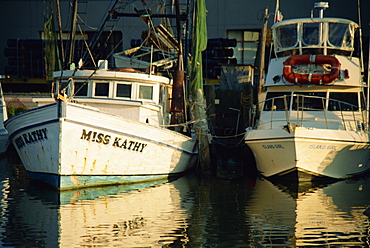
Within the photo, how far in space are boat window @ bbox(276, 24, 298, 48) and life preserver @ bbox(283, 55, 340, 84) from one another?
38.5 inches

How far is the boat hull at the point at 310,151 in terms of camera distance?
13.9 metres

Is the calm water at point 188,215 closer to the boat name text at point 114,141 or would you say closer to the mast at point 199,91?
the boat name text at point 114,141

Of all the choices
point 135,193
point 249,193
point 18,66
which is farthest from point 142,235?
point 18,66

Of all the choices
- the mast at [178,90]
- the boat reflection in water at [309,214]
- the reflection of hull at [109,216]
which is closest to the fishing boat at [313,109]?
the boat reflection in water at [309,214]

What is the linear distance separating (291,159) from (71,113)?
5.99 meters

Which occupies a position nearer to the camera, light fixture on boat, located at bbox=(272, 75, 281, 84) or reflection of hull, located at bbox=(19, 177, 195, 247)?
reflection of hull, located at bbox=(19, 177, 195, 247)

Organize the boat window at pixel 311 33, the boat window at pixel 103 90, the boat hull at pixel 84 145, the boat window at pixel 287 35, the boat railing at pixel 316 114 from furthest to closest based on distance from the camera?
the boat window at pixel 287 35
the boat window at pixel 311 33
the boat railing at pixel 316 114
the boat window at pixel 103 90
the boat hull at pixel 84 145

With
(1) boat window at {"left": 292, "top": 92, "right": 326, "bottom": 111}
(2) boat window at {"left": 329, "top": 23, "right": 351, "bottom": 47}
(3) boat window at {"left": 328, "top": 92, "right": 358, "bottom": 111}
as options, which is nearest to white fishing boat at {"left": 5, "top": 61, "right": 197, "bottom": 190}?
(1) boat window at {"left": 292, "top": 92, "right": 326, "bottom": 111}

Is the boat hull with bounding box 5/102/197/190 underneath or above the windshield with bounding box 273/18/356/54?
underneath

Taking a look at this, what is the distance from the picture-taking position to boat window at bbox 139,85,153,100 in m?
15.3

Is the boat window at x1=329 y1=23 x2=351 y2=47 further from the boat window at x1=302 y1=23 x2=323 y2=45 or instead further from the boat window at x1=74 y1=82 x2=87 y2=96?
the boat window at x1=74 y1=82 x2=87 y2=96

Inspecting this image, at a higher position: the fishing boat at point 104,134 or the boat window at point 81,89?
the boat window at point 81,89

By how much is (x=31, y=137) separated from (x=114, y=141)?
81.0 inches

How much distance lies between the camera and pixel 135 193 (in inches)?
515
